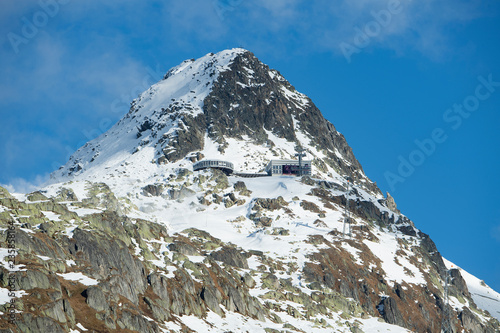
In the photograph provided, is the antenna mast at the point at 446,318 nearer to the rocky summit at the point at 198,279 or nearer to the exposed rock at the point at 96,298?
the rocky summit at the point at 198,279

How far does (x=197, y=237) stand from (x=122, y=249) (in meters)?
57.0

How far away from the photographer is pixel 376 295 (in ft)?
558

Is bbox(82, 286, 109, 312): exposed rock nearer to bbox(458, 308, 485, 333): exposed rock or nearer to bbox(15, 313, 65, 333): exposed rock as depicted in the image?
bbox(15, 313, 65, 333): exposed rock

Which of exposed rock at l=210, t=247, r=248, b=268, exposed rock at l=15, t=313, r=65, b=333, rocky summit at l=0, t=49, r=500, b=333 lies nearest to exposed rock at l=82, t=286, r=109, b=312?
rocky summit at l=0, t=49, r=500, b=333

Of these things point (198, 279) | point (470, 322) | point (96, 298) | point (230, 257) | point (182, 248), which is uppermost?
point (230, 257)

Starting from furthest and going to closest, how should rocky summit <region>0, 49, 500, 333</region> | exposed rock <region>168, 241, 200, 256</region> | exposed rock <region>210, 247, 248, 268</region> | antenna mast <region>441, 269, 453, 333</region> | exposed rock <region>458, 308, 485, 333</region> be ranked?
exposed rock <region>458, 308, 485, 333</region>, antenna mast <region>441, 269, 453, 333</region>, exposed rock <region>210, 247, 248, 268</region>, exposed rock <region>168, 241, 200, 256</region>, rocky summit <region>0, 49, 500, 333</region>

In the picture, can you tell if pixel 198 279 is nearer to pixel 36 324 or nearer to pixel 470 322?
pixel 36 324

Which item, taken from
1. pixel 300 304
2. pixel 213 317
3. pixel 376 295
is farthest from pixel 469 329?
pixel 213 317

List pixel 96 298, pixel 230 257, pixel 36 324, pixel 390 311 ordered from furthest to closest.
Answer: pixel 390 311 → pixel 230 257 → pixel 96 298 → pixel 36 324

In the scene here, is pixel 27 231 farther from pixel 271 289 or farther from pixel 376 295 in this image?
pixel 376 295

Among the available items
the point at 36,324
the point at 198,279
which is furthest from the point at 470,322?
the point at 36,324

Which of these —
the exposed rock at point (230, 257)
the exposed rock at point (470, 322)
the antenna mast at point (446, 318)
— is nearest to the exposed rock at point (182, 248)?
the exposed rock at point (230, 257)

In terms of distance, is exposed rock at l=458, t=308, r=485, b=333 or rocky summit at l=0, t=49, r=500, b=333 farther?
exposed rock at l=458, t=308, r=485, b=333

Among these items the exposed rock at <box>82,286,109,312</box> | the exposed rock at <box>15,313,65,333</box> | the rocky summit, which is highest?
the rocky summit
